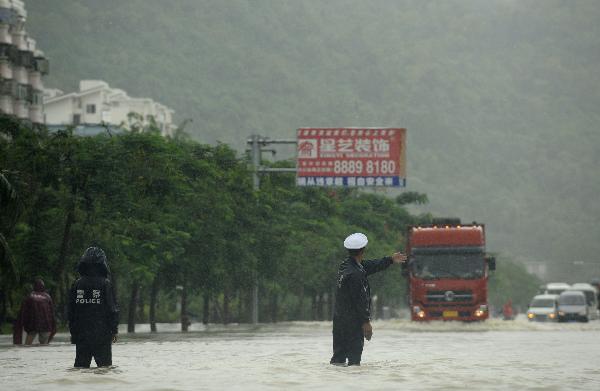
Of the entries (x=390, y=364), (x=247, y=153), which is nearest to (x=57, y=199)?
(x=247, y=153)

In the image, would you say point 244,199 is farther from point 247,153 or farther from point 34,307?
point 34,307

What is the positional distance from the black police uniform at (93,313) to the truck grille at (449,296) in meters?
29.0

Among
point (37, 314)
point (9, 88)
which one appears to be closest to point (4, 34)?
point (9, 88)

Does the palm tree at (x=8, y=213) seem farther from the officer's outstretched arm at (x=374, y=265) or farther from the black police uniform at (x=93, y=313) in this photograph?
the officer's outstretched arm at (x=374, y=265)

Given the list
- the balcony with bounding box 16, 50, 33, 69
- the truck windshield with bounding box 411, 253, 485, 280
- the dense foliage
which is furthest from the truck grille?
the balcony with bounding box 16, 50, 33, 69

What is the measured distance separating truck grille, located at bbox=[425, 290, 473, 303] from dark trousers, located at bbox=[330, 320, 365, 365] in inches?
1106

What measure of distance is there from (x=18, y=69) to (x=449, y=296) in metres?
66.2

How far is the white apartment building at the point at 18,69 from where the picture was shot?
103 meters

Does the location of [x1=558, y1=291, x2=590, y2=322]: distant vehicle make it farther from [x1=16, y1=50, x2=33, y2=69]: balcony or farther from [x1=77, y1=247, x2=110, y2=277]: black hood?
[x1=77, y1=247, x2=110, y2=277]: black hood

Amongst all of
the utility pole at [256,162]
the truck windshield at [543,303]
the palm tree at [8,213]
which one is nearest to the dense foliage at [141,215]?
the palm tree at [8,213]

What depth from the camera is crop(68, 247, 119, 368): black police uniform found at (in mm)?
19562

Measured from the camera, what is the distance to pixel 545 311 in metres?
76.6

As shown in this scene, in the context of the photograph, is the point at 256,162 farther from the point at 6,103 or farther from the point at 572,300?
the point at 6,103

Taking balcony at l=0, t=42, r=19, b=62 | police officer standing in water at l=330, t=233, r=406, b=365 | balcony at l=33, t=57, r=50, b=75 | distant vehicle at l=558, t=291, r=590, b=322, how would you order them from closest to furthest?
police officer standing in water at l=330, t=233, r=406, b=365 → distant vehicle at l=558, t=291, r=590, b=322 → balcony at l=0, t=42, r=19, b=62 → balcony at l=33, t=57, r=50, b=75
